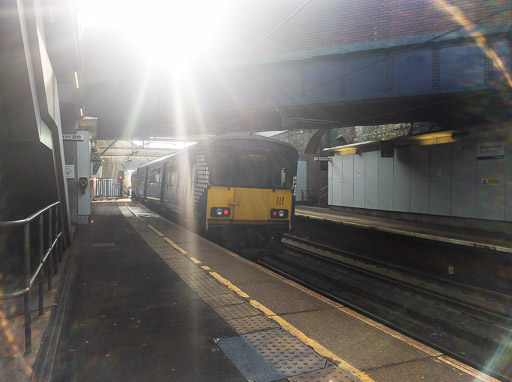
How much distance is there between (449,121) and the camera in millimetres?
14695

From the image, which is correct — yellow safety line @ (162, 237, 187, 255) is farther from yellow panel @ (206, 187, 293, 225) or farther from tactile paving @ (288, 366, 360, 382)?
tactile paving @ (288, 366, 360, 382)

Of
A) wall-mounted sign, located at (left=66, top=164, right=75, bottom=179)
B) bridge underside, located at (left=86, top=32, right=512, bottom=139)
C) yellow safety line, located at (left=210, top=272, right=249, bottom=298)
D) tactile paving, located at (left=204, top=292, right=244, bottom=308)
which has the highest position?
bridge underside, located at (left=86, top=32, right=512, bottom=139)

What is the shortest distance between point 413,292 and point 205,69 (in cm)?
963

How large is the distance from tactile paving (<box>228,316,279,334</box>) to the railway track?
7.47 ft

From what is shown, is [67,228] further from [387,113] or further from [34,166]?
[387,113]

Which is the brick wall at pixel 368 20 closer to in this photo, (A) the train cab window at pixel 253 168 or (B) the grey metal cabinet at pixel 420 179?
(B) the grey metal cabinet at pixel 420 179

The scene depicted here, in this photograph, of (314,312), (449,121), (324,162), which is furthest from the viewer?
(324,162)

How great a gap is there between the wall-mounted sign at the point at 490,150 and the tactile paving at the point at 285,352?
10.2m

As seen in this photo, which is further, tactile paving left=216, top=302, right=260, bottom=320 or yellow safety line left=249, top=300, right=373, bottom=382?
tactile paving left=216, top=302, right=260, bottom=320

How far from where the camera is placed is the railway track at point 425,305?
5.29 m

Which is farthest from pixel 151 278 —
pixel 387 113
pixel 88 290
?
pixel 387 113

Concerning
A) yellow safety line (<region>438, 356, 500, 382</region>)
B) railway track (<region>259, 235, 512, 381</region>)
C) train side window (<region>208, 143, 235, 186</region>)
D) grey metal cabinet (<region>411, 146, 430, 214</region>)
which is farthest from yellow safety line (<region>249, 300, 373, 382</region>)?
grey metal cabinet (<region>411, 146, 430, 214</region>)

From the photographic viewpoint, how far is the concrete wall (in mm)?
11023

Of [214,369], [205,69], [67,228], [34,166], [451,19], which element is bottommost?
[214,369]
